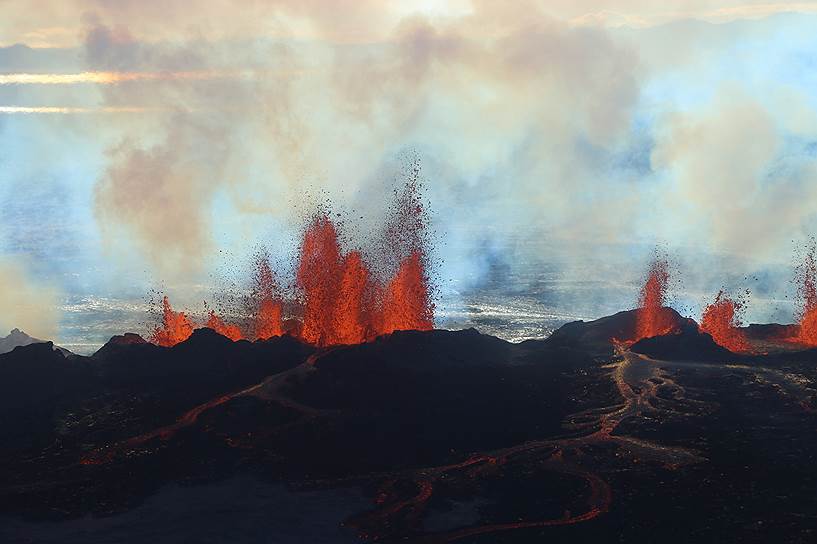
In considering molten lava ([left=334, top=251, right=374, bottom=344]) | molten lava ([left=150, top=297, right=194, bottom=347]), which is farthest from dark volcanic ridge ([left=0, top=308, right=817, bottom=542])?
molten lava ([left=150, top=297, right=194, bottom=347])

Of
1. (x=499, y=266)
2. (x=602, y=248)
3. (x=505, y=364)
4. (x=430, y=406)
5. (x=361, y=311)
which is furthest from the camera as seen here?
(x=602, y=248)

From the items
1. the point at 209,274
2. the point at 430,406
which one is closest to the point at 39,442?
the point at 430,406

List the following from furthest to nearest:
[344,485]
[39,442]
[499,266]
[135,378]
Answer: [499,266] < [135,378] < [39,442] < [344,485]

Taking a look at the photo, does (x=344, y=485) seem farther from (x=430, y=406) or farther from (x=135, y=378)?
(x=135, y=378)

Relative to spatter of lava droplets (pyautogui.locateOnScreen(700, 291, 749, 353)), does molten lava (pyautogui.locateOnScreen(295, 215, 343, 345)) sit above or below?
above

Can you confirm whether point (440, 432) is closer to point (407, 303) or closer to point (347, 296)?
point (347, 296)

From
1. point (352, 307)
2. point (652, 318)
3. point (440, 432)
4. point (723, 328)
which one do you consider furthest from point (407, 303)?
point (440, 432)

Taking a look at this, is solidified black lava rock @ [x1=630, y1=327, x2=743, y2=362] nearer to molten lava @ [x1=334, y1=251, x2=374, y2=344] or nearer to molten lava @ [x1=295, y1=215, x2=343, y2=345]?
molten lava @ [x1=334, y1=251, x2=374, y2=344]

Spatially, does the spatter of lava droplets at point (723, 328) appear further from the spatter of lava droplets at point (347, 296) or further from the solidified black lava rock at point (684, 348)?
the spatter of lava droplets at point (347, 296)
